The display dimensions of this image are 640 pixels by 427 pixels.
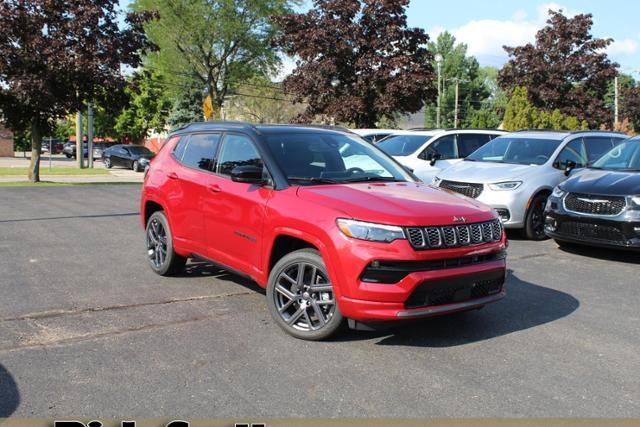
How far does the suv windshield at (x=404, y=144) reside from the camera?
13.8m

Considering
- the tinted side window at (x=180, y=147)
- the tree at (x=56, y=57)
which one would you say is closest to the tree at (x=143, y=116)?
the tree at (x=56, y=57)

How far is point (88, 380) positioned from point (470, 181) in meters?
7.59

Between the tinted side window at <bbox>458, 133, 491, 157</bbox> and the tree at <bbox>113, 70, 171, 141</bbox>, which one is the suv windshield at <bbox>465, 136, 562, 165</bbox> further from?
the tree at <bbox>113, 70, 171, 141</bbox>

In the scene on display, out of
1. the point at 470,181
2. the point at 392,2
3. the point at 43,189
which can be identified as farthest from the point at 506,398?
the point at 392,2

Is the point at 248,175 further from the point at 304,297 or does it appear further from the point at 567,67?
the point at 567,67

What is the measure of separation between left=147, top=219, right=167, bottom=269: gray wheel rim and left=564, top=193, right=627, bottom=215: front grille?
549cm

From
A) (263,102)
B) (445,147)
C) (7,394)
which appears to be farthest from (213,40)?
(7,394)

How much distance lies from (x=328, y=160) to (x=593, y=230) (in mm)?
4446

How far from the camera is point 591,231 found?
834 centimetres

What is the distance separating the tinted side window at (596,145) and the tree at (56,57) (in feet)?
47.3

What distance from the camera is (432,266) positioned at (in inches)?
181

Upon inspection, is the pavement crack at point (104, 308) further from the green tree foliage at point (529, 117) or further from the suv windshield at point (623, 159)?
the green tree foliage at point (529, 117)

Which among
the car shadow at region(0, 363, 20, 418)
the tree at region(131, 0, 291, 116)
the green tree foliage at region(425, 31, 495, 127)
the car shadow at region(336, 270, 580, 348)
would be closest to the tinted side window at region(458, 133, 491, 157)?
the car shadow at region(336, 270, 580, 348)

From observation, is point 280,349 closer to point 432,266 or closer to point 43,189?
point 432,266
